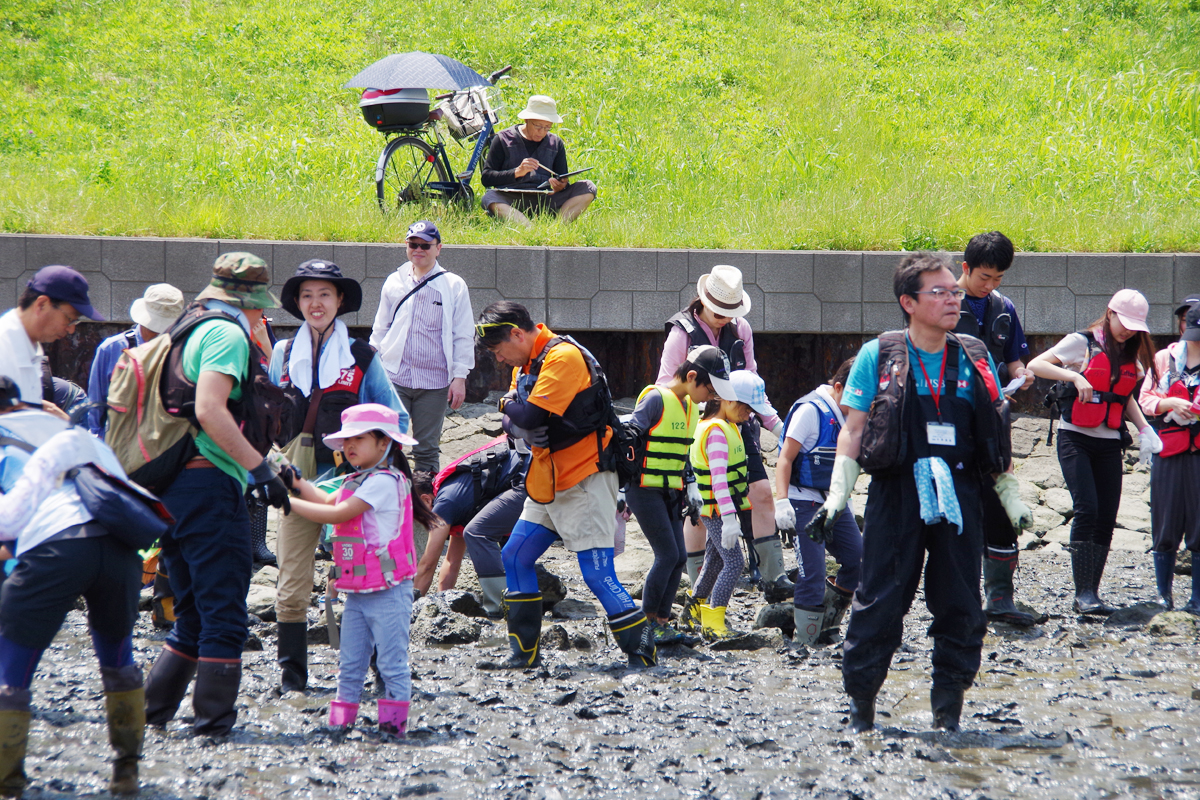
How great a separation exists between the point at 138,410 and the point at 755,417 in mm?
3958

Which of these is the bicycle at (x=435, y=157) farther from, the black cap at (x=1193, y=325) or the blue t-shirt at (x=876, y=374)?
the blue t-shirt at (x=876, y=374)

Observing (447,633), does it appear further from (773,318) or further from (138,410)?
(773,318)

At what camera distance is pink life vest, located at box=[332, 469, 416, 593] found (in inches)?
170

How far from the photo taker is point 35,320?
4.18 metres

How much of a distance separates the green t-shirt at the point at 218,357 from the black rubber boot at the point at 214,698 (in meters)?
0.75

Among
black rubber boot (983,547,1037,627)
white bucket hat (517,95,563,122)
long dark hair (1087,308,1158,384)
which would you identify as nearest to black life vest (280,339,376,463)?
black rubber boot (983,547,1037,627)

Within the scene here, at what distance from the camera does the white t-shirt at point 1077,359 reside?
21.2 ft

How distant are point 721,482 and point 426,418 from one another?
2.34 metres

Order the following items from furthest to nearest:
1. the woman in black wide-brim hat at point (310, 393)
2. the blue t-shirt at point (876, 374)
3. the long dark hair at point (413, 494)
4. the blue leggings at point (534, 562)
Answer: the blue leggings at point (534, 562)
the woman in black wide-brim hat at point (310, 393)
the long dark hair at point (413, 494)
the blue t-shirt at point (876, 374)

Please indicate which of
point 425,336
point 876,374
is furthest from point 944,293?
point 425,336

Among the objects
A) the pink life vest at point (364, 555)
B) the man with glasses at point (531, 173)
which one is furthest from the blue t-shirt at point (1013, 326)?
the man with glasses at point (531, 173)

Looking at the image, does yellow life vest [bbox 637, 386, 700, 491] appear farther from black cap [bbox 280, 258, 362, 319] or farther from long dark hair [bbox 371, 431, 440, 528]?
black cap [bbox 280, 258, 362, 319]

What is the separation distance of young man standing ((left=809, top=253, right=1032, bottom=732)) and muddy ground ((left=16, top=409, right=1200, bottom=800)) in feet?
1.20

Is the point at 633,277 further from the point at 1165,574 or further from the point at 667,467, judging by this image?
the point at 1165,574
